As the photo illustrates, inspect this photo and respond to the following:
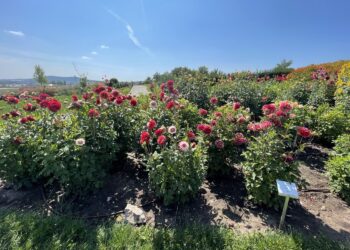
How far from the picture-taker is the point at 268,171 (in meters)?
2.53

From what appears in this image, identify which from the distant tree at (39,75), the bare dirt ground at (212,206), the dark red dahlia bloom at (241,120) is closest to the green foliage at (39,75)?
the distant tree at (39,75)

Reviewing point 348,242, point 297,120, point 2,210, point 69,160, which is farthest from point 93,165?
point 297,120

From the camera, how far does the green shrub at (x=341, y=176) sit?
8.93ft

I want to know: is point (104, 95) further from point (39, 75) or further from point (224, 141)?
point (39, 75)

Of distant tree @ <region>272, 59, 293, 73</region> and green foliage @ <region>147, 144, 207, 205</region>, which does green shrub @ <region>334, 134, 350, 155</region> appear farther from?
distant tree @ <region>272, 59, 293, 73</region>

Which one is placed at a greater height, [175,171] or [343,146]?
[343,146]

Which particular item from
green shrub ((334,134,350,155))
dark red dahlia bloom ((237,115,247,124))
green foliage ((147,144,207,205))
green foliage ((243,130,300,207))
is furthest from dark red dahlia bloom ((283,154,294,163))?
green shrub ((334,134,350,155))

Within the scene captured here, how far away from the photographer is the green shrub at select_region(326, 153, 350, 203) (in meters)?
2.72

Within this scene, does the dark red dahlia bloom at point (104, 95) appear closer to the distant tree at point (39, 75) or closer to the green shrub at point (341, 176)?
the green shrub at point (341, 176)

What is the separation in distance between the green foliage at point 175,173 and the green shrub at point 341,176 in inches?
74.4

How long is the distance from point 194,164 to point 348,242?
1.80 metres

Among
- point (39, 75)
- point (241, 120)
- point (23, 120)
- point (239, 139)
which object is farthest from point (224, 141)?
point (39, 75)

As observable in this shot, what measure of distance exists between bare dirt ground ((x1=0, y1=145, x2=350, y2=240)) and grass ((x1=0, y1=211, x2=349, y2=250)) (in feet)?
0.66

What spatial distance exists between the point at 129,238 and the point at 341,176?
286 cm
